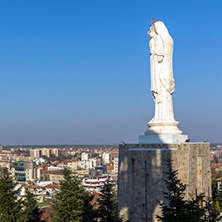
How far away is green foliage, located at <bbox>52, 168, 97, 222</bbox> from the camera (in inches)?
376

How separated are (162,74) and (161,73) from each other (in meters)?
0.04

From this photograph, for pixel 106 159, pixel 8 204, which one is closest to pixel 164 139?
pixel 8 204

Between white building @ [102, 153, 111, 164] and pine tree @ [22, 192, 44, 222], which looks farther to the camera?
white building @ [102, 153, 111, 164]

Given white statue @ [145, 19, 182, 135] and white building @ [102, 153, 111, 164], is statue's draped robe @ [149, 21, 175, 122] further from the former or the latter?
Answer: white building @ [102, 153, 111, 164]

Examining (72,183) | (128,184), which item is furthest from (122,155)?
(72,183)

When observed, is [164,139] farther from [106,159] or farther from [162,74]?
[106,159]

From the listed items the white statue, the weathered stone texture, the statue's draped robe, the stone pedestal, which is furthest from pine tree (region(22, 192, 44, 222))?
the statue's draped robe

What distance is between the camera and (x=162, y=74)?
28.7 ft

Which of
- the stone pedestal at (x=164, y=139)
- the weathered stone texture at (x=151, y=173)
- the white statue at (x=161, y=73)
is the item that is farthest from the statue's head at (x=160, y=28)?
the weathered stone texture at (x=151, y=173)

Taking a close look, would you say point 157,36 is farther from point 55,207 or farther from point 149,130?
point 55,207

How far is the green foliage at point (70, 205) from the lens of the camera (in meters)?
9.56

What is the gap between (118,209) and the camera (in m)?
8.58

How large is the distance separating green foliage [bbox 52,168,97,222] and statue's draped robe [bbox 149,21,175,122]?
3.37 meters

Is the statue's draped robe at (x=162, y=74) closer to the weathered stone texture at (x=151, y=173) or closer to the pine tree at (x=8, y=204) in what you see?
the weathered stone texture at (x=151, y=173)
